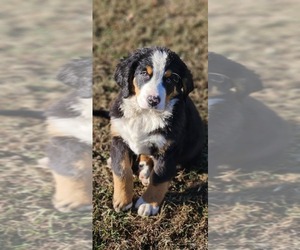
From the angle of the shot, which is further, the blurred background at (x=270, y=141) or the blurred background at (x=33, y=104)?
the blurred background at (x=270, y=141)

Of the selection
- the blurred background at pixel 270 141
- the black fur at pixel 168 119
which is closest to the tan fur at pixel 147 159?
the black fur at pixel 168 119

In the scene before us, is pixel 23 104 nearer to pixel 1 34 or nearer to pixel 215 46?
pixel 1 34

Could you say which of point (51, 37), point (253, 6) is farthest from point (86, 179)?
point (253, 6)

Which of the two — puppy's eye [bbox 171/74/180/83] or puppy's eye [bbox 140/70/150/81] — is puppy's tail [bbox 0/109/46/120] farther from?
puppy's eye [bbox 171/74/180/83]

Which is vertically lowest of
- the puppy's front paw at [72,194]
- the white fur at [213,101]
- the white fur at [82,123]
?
the puppy's front paw at [72,194]

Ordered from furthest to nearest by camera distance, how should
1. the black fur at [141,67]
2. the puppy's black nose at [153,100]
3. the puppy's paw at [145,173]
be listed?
1. the puppy's paw at [145,173]
2. the black fur at [141,67]
3. the puppy's black nose at [153,100]

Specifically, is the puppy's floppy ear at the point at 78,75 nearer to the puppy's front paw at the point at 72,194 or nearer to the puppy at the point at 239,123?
the puppy's front paw at the point at 72,194

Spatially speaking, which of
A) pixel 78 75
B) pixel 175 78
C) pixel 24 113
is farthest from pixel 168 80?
pixel 24 113
